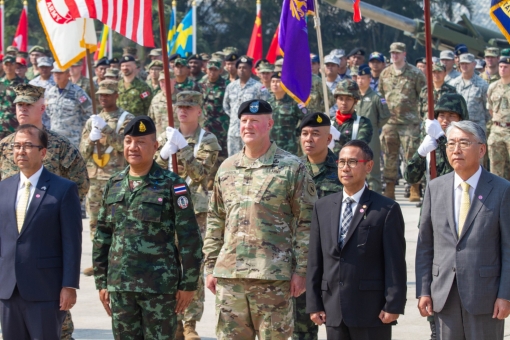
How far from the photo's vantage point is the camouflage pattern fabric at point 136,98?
15547mm

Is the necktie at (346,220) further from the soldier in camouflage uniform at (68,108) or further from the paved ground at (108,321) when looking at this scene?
the soldier in camouflage uniform at (68,108)

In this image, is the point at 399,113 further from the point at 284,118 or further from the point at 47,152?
the point at 47,152

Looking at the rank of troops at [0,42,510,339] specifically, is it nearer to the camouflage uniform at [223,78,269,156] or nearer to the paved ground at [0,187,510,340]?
the paved ground at [0,187,510,340]

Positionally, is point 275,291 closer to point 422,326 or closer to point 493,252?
point 493,252

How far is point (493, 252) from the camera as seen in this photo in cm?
597

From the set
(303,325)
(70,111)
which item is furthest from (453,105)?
(70,111)

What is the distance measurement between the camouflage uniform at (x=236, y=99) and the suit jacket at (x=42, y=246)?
9343 millimetres

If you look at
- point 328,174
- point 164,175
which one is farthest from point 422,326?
point 164,175

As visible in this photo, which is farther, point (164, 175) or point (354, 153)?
point (164, 175)

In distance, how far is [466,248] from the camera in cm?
600

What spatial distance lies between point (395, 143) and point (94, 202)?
21.8 feet

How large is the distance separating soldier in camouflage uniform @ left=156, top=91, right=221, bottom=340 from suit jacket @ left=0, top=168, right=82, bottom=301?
1684 millimetres

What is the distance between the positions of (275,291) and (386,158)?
32.3 feet

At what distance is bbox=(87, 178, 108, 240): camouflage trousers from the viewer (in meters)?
10.8
